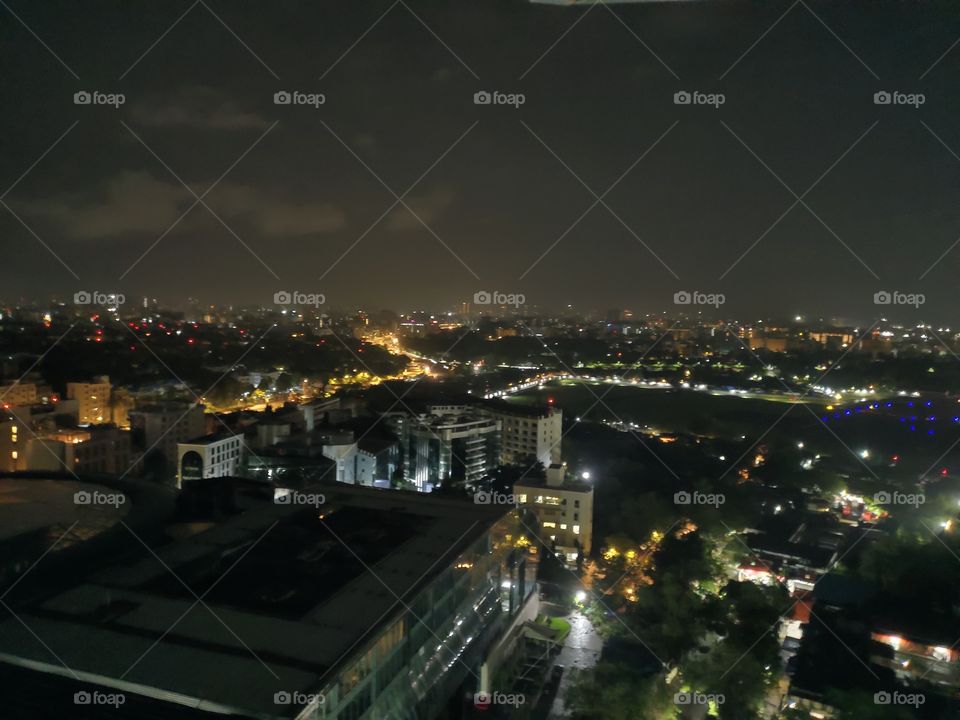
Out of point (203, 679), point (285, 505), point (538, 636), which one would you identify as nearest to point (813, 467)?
point (538, 636)

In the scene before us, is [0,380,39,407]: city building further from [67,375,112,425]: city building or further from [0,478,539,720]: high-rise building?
[0,478,539,720]: high-rise building

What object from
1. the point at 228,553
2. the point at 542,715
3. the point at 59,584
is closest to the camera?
the point at 59,584

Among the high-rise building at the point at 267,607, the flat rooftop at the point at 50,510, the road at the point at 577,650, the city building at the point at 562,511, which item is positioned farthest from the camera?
the city building at the point at 562,511

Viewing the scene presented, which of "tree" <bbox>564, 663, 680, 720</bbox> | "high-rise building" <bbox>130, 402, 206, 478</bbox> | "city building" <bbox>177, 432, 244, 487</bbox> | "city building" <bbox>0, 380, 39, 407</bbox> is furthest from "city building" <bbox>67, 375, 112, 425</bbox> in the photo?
"tree" <bbox>564, 663, 680, 720</bbox>

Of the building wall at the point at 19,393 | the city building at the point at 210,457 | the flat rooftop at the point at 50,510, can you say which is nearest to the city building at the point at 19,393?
the building wall at the point at 19,393

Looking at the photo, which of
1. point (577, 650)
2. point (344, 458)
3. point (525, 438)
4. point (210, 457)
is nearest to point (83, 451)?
point (210, 457)

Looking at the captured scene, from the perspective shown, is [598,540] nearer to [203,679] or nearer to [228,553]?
[228,553]

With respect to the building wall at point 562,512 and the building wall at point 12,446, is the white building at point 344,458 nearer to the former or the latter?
the building wall at point 562,512
